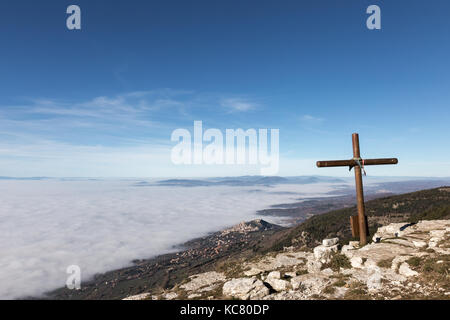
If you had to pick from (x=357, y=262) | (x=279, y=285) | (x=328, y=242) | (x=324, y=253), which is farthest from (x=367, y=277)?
(x=328, y=242)

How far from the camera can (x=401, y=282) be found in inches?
373

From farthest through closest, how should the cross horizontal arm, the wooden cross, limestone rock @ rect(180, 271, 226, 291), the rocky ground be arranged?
1. limestone rock @ rect(180, 271, 226, 291)
2. the wooden cross
3. the cross horizontal arm
4. the rocky ground

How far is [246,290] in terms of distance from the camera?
10.5m

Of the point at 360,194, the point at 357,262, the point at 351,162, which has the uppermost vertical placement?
the point at 351,162

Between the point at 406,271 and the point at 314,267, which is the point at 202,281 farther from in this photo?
the point at 406,271

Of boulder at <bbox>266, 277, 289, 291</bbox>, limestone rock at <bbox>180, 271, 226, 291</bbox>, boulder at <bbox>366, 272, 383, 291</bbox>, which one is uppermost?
boulder at <bbox>366, 272, 383, 291</bbox>

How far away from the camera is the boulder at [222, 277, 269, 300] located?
1027cm

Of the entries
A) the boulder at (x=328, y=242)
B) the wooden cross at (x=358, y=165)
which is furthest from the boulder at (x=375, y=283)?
the boulder at (x=328, y=242)

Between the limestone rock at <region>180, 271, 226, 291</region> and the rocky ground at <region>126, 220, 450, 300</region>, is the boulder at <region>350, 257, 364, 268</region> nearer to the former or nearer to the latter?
the rocky ground at <region>126, 220, 450, 300</region>

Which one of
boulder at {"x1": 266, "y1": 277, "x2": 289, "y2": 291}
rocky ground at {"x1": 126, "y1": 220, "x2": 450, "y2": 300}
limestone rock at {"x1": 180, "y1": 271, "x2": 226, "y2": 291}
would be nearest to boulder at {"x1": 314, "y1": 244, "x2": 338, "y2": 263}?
rocky ground at {"x1": 126, "y1": 220, "x2": 450, "y2": 300}

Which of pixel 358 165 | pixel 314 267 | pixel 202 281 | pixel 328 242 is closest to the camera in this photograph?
pixel 314 267
